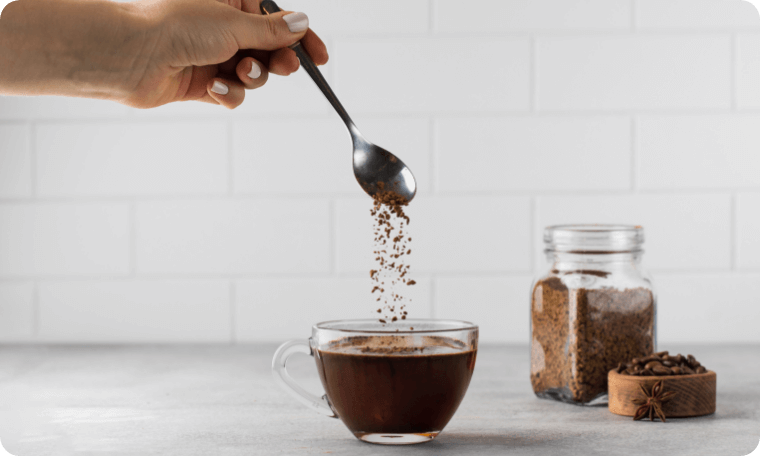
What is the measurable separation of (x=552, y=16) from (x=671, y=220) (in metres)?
0.45

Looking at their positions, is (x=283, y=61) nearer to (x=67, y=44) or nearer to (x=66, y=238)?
(x=67, y=44)

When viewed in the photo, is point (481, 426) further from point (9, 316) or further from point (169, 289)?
point (9, 316)

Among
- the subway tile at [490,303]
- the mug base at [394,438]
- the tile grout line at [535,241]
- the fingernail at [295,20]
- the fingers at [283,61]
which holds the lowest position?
the mug base at [394,438]

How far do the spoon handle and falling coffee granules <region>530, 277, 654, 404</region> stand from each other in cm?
34

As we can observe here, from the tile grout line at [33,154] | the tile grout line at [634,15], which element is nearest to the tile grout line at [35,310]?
the tile grout line at [33,154]

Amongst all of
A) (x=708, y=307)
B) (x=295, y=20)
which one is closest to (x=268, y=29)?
(x=295, y=20)

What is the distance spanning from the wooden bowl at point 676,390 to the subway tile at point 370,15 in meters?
0.82

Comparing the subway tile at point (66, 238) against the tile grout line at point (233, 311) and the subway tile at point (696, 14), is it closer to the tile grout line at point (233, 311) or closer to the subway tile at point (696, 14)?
the tile grout line at point (233, 311)

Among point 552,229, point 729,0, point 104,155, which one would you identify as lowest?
point 552,229

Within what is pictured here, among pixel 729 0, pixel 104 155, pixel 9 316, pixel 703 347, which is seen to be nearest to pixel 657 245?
pixel 703 347

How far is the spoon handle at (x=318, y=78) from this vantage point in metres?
0.90

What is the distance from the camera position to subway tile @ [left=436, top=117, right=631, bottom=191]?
4.64ft

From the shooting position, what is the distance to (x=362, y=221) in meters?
1.44

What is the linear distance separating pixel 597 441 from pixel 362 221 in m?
0.76
